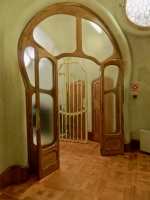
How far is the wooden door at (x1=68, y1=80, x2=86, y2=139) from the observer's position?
15.4 ft

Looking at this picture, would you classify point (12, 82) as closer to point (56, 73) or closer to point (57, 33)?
point (56, 73)

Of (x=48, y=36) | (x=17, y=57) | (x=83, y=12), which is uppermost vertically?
(x=83, y=12)

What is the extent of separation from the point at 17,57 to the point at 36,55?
0.29 m

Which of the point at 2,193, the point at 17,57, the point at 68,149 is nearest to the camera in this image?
the point at 2,193

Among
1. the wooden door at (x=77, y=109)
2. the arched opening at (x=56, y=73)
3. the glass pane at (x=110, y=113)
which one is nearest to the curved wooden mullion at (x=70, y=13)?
the arched opening at (x=56, y=73)

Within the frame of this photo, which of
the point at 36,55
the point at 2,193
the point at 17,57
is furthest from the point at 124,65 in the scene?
the point at 2,193

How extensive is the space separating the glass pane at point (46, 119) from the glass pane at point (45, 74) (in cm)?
18

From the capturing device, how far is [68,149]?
4117mm

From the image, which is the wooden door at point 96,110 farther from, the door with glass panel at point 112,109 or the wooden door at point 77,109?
the door with glass panel at point 112,109

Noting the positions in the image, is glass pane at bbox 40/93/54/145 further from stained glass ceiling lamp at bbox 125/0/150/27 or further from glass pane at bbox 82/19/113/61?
stained glass ceiling lamp at bbox 125/0/150/27

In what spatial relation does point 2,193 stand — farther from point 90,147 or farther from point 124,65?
point 124,65

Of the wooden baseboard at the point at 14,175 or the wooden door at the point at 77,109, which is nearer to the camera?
the wooden baseboard at the point at 14,175

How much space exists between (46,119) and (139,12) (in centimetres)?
316

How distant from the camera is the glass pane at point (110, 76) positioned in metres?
3.84
